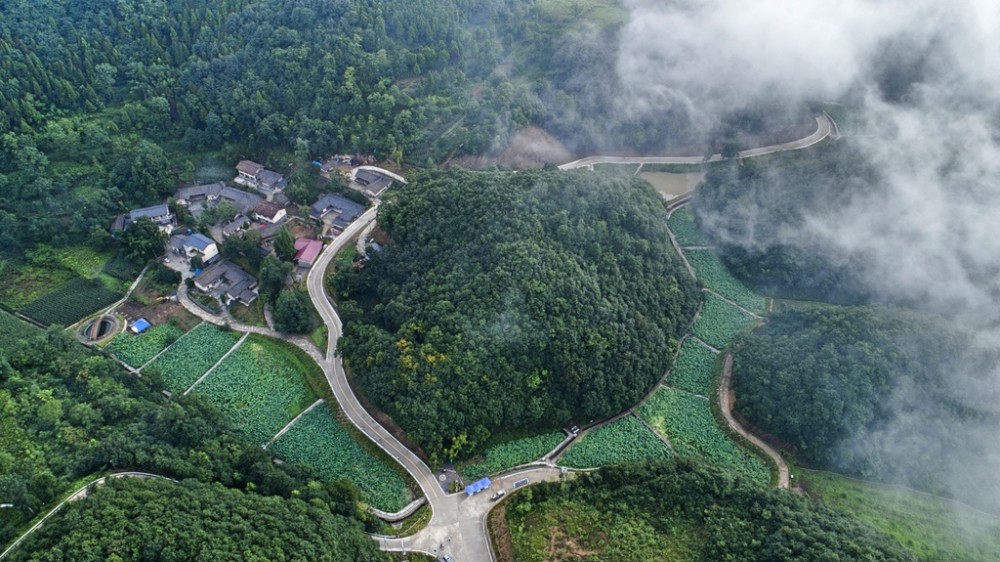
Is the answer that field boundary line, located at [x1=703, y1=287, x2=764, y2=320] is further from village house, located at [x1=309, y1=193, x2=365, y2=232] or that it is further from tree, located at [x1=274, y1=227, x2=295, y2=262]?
tree, located at [x1=274, y1=227, x2=295, y2=262]

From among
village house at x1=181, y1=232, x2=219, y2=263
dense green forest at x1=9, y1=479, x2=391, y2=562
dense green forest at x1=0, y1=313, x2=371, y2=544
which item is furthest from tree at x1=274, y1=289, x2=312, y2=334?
dense green forest at x1=9, y1=479, x2=391, y2=562

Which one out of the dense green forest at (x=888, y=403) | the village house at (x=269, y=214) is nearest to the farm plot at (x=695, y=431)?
the dense green forest at (x=888, y=403)

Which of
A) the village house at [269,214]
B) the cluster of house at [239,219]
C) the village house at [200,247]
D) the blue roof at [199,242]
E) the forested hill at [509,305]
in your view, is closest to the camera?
the forested hill at [509,305]

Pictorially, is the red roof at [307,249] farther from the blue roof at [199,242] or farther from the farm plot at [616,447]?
the farm plot at [616,447]

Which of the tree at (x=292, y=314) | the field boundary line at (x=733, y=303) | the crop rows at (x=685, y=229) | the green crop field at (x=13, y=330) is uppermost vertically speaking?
the crop rows at (x=685, y=229)

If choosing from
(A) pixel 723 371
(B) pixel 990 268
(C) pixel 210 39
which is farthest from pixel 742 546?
(C) pixel 210 39

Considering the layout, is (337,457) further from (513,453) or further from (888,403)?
(888,403)
